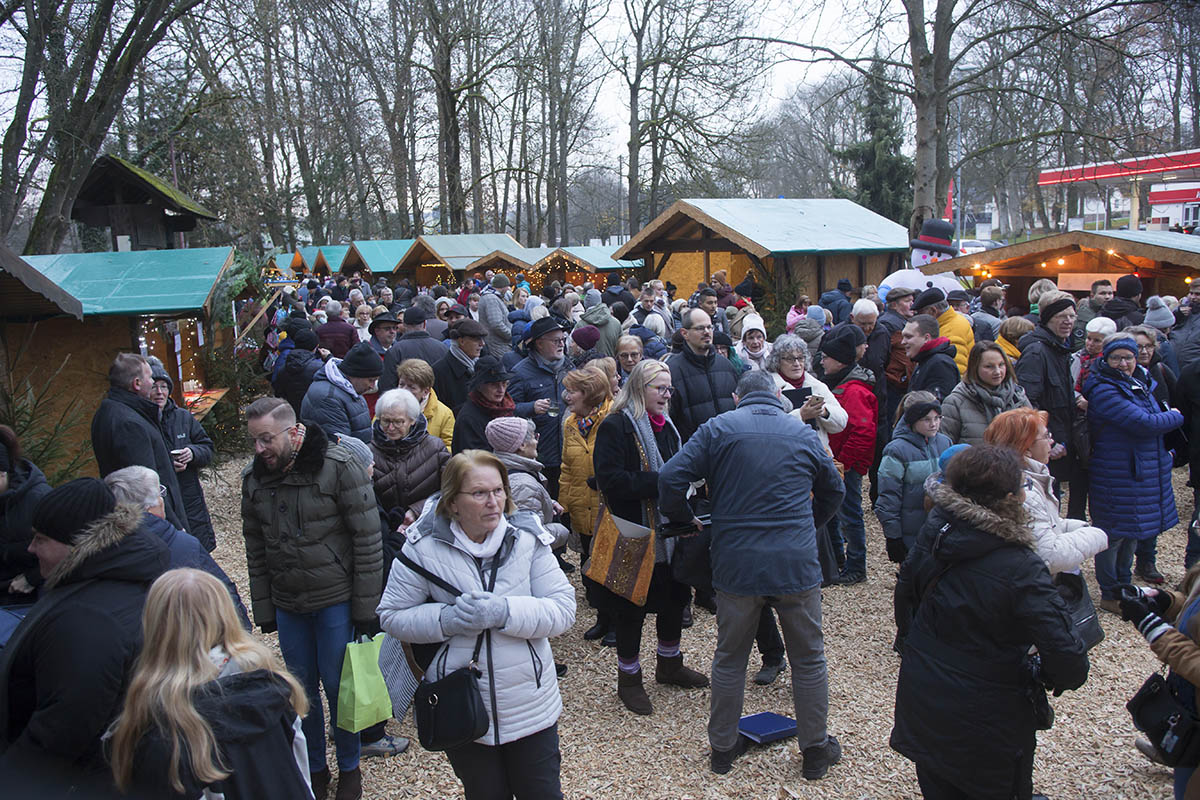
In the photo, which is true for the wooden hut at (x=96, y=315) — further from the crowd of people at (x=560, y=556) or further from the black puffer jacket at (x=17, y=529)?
the black puffer jacket at (x=17, y=529)

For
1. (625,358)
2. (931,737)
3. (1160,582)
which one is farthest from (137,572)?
(1160,582)

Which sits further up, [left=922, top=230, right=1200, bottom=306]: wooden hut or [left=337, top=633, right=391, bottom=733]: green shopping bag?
[left=922, top=230, right=1200, bottom=306]: wooden hut

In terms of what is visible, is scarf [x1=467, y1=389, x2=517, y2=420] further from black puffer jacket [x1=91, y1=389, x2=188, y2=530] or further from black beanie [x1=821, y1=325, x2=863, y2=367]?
black beanie [x1=821, y1=325, x2=863, y2=367]

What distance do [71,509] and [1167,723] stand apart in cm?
364

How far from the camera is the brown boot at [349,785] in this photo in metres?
4.00

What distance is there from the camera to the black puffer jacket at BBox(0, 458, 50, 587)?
353 cm

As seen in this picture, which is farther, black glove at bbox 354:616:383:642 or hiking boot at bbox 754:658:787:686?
hiking boot at bbox 754:658:787:686

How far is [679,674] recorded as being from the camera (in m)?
5.00

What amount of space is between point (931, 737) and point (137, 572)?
2.72m

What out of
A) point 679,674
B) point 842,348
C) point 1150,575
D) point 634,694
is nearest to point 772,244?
point 842,348

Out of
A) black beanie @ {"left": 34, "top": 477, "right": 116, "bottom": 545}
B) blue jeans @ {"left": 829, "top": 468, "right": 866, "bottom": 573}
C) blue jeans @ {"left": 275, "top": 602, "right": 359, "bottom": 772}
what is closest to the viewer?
black beanie @ {"left": 34, "top": 477, "right": 116, "bottom": 545}

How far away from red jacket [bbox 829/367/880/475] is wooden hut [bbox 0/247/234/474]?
6.04 metres

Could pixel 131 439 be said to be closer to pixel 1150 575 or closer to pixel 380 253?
pixel 1150 575

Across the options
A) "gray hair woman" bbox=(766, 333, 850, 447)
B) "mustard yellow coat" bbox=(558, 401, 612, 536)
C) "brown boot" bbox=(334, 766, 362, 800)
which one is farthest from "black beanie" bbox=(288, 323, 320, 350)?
"brown boot" bbox=(334, 766, 362, 800)
